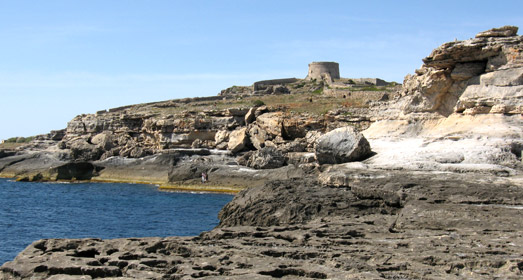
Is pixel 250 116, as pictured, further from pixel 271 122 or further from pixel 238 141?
pixel 238 141

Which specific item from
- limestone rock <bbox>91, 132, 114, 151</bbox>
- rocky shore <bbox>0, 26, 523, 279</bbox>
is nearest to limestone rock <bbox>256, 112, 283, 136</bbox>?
rocky shore <bbox>0, 26, 523, 279</bbox>

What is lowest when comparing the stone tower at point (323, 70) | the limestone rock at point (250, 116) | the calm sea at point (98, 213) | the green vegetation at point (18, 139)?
the calm sea at point (98, 213)

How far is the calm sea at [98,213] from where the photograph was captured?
24.1 metres

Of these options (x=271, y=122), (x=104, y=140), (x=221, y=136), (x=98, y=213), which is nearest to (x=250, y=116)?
(x=221, y=136)

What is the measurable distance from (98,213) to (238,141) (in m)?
17.2

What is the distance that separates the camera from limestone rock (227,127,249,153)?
46.0 meters

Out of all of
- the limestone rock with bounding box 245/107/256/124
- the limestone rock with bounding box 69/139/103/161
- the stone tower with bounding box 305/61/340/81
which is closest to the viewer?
the limestone rock with bounding box 245/107/256/124

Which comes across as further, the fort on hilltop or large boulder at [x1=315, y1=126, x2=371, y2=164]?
the fort on hilltop

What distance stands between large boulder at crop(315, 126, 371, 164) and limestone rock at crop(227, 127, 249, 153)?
24.7m

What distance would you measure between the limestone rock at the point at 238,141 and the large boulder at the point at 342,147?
24691mm

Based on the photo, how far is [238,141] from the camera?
46156mm

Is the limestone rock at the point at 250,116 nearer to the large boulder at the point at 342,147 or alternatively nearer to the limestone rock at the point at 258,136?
the limestone rock at the point at 258,136

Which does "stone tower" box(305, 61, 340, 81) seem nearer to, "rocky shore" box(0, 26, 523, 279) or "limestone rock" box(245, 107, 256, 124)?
"limestone rock" box(245, 107, 256, 124)

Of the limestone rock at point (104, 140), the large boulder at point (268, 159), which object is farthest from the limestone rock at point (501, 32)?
the limestone rock at point (104, 140)
